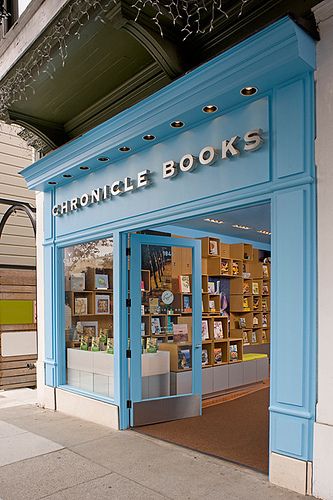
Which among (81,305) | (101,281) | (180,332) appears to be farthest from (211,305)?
(101,281)

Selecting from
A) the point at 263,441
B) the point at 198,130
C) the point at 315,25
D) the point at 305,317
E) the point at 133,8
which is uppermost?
the point at 133,8

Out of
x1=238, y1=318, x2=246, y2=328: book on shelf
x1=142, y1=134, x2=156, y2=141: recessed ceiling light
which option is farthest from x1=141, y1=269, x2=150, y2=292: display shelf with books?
x1=238, y1=318, x2=246, y2=328: book on shelf

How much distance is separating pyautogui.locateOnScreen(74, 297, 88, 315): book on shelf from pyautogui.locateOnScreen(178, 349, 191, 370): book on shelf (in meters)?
1.43

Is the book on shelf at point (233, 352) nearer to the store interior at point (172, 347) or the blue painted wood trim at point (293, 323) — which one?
the store interior at point (172, 347)

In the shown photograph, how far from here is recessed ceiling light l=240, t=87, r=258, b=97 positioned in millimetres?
3881

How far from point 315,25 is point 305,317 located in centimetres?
226

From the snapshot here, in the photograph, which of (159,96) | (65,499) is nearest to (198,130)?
(159,96)

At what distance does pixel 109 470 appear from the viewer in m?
4.16

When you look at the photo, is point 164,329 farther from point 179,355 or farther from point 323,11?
point 323,11

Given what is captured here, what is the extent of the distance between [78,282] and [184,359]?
1.81 m

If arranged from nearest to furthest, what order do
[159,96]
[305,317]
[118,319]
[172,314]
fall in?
[305,317]
[159,96]
[118,319]
[172,314]

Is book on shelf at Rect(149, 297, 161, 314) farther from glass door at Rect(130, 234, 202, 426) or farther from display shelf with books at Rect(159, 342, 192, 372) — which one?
display shelf with books at Rect(159, 342, 192, 372)

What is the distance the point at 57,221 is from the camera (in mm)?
6773

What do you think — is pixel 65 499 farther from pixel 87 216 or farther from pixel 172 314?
pixel 87 216
